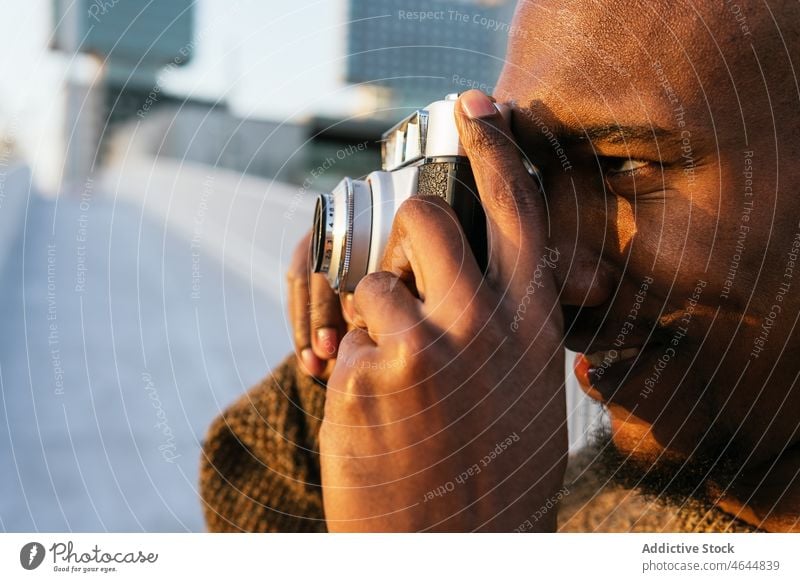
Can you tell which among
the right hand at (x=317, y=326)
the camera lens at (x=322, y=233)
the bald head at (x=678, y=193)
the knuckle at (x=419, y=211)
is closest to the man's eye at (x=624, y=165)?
the bald head at (x=678, y=193)

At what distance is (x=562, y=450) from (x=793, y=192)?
0.23 meters

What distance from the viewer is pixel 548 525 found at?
61cm

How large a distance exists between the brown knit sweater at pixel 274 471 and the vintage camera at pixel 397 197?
10.7 inches

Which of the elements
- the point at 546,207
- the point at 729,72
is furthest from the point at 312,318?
the point at 729,72

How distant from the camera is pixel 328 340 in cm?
90

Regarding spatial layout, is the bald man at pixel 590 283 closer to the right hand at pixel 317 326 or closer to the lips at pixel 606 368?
the lips at pixel 606 368

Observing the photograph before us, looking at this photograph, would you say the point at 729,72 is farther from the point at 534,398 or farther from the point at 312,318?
the point at 312,318

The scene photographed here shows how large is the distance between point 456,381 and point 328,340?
389 millimetres

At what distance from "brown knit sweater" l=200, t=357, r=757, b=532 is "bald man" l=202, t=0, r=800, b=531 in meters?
0.32

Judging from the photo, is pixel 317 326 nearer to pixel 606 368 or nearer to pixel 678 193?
pixel 606 368

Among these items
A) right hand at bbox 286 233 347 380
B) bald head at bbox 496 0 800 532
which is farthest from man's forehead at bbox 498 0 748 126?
right hand at bbox 286 233 347 380

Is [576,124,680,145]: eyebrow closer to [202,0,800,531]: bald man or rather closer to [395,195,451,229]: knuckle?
[202,0,800,531]: bald man

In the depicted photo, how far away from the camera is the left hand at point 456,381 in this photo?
53 centimetres

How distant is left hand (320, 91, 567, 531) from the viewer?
1.74 feet
